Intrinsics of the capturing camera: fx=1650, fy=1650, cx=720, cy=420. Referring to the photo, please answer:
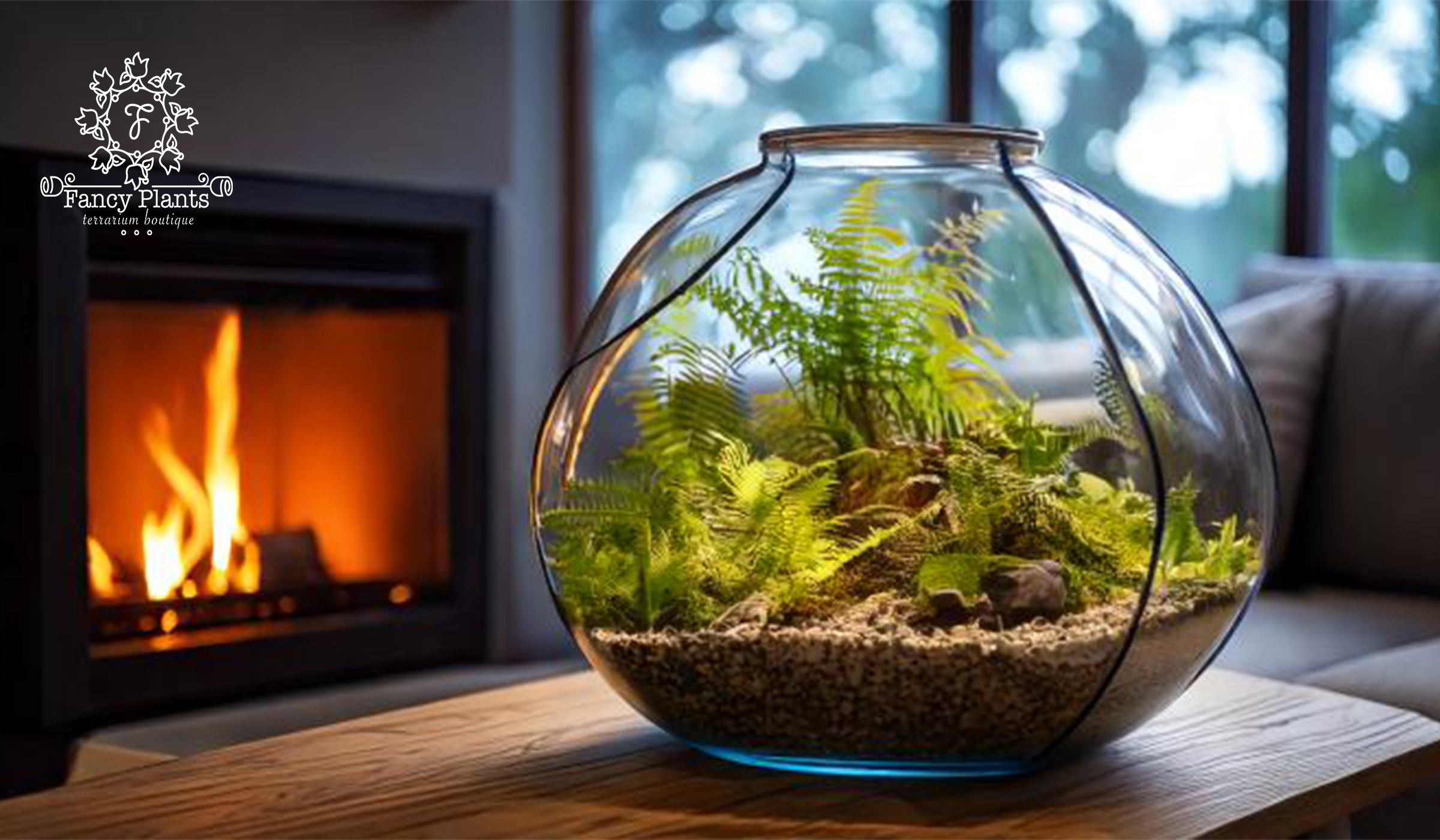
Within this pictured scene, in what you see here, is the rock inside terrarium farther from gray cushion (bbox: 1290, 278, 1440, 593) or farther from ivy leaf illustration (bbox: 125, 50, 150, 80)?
ivy leaf illustration (bbox: 125, 50, 150, 80)

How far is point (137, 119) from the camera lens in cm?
215

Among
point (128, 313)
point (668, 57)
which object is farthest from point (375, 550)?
point (668, 57)

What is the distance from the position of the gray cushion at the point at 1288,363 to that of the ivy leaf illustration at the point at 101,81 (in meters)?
1.51

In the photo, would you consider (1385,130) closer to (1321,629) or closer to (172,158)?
(1321,629)

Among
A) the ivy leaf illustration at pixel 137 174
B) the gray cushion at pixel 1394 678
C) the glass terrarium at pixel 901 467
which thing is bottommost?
the gray cushion at pixel 1394 678

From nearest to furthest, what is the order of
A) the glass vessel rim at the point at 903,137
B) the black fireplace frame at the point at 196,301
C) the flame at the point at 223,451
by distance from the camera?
the glass vessel rim at the point at 903,137 < the black fireplace frame at the point at 196,301 < the flame at the point at 223,451

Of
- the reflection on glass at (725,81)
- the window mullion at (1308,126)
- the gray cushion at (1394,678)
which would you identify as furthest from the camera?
the reflection on glass at (725,81)

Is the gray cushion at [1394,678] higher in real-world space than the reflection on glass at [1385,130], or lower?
lower

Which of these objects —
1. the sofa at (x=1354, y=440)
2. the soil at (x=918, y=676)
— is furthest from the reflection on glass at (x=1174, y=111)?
the soil at (x=918, y=676)

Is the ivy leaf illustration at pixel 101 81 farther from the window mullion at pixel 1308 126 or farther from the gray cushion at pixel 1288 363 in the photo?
the window mullion at pixel 1308 126

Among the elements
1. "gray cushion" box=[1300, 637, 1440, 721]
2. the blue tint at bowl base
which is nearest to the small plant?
the blue tint at bowl base

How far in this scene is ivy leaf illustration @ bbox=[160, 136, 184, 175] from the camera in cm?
218

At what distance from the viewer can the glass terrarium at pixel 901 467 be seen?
3.19 ft

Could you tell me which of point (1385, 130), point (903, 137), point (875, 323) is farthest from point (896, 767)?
point (1385, 130)
